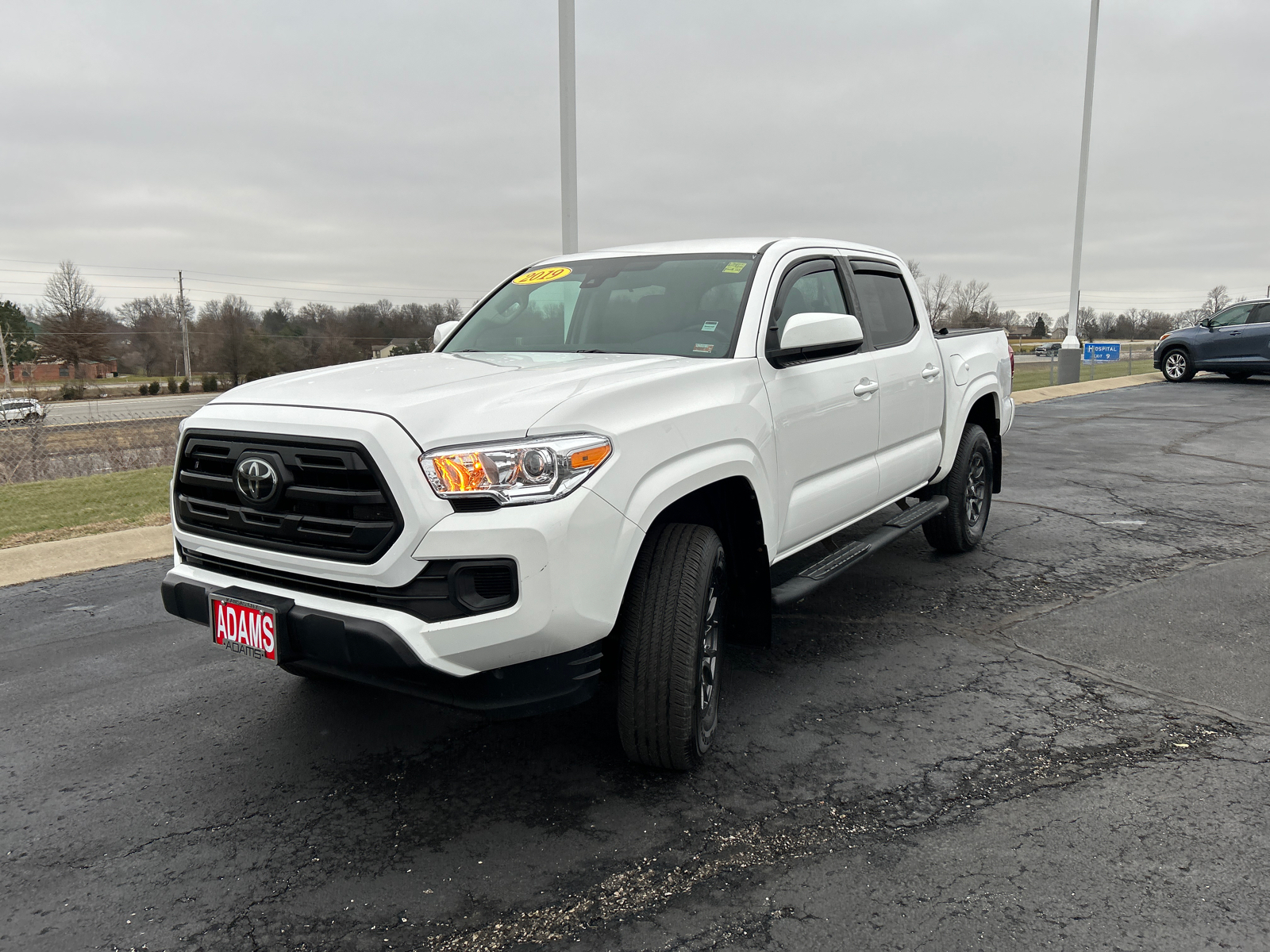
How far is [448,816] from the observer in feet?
9.70

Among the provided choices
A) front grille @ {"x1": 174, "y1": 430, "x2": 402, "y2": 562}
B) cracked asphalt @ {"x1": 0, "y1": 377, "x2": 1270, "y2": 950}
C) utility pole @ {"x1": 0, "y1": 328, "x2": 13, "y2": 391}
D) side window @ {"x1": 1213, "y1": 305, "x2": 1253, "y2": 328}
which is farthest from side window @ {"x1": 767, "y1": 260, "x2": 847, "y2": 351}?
utility pole @ {"x1": 0, "y1": 328, "x2": 13, "y2": 391}

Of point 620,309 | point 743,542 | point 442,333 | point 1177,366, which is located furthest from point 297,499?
point 1177,366

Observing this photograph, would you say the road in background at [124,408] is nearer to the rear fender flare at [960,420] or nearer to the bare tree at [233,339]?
the bare tree at [233,339]

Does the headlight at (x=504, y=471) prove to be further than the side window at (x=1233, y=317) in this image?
No

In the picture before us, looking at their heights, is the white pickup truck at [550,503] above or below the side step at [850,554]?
above

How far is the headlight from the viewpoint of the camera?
259 cm

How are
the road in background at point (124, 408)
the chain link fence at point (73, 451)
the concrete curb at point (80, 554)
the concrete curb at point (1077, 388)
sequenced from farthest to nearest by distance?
the road in background at point (124, 408) → the concrete curb at point (1077, 388) → the chain link fence at point (73, 451) → the concrete curb at point (80, 554)

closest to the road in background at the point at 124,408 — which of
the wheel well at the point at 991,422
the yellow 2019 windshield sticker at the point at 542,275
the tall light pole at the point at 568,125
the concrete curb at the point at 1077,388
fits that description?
the concrete curb at the point at 1077,388

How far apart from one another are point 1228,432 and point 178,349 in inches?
2966

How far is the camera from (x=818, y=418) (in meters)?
3.96

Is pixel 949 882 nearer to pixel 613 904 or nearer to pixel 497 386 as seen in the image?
pixel 613 904

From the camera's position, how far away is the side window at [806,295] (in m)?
3.90

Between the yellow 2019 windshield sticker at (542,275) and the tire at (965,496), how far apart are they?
9.18 ft

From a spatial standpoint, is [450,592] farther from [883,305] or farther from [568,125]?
[568,125]
